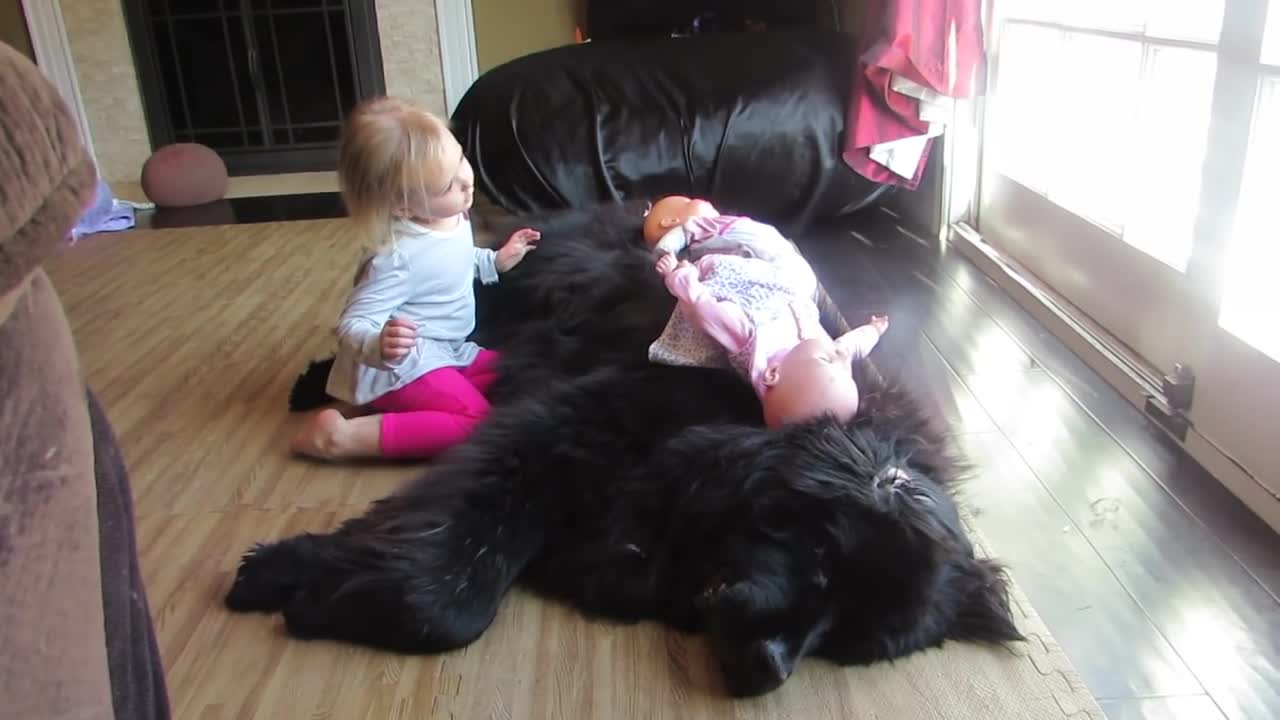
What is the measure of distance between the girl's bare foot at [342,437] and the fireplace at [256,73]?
298 centimetres

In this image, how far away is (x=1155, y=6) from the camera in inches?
75.8

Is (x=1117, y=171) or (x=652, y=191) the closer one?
(x=1117, y=171)

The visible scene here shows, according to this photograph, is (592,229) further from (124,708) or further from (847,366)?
(124,708)

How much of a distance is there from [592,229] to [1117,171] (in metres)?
1.05

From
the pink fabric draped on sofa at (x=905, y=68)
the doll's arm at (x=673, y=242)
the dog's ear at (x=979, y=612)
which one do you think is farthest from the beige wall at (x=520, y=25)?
the dog's ear at (x=979, y=612)

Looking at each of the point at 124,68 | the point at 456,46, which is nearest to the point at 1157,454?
the point at 456,46

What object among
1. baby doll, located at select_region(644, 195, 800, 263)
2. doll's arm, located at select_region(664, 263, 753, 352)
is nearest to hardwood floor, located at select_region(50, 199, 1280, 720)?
baby doll, located at select_region(644, 195, 800, 263)

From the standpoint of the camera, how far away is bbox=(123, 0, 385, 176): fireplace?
4.29 metres

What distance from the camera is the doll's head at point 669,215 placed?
2047mm

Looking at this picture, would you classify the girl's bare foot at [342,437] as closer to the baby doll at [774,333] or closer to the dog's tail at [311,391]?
the dog's tail at [311,391]

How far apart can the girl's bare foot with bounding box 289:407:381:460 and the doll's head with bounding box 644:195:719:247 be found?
0.67m

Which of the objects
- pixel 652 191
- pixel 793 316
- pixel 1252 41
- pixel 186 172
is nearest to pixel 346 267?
pixel 652 191

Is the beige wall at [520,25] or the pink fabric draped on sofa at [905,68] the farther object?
the beige wall at [520,25]

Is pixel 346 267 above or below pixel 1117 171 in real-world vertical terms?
below
